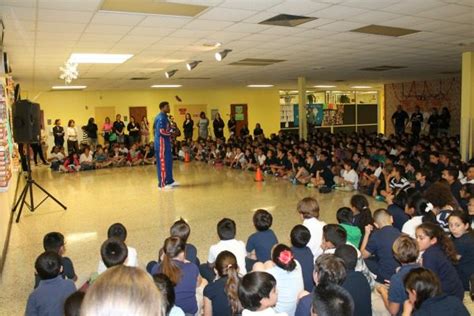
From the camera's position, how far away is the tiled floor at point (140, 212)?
4.55 metres

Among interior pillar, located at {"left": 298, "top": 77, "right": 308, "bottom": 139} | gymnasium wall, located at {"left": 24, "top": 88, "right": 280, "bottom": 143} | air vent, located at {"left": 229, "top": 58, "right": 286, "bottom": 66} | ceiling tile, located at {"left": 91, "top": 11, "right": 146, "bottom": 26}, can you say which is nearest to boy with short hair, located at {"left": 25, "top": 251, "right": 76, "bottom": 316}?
ceiling tile, located at {"left": 91, "top": 11, "right": 146, "bottom": 26}

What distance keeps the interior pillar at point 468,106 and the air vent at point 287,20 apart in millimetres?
5246

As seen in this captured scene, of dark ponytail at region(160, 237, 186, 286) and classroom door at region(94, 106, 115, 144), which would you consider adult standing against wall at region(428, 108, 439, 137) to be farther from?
dark ponytail at region(160, 237, 186, 286)

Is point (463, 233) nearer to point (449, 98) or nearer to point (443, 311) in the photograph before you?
point (443, 311)

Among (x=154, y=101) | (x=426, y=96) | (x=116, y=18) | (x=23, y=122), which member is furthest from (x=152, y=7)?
(x=426, y=96)

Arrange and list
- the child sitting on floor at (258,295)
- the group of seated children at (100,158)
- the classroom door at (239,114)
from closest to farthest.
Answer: the child sitting on floor at (258,295) → the group of seated children at (100,158) → the classroom door at (239,114)

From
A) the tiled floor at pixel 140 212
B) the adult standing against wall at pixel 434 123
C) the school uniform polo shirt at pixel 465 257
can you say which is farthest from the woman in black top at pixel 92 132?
the school uniform polo shirt at pixel 465 257

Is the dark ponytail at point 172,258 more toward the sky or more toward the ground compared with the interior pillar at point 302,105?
more toward the ground

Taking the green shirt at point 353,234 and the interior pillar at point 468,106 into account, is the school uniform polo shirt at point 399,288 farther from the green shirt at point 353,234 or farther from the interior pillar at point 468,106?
the interior pillar at point 468,106

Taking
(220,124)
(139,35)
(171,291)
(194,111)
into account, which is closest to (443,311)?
(171,291)

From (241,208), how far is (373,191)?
2396mm

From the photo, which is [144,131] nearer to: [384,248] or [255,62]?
[255,62]

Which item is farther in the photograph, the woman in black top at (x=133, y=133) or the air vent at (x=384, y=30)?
the woman in black top at (x=133, y=133)

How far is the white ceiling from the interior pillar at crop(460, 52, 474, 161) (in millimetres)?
439
